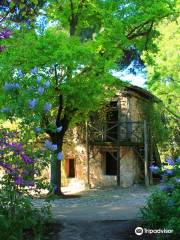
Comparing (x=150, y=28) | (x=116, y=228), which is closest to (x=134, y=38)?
(x=150, y=28)

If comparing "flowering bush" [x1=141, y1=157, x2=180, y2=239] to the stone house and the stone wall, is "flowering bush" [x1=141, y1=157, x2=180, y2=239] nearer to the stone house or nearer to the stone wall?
the stone house

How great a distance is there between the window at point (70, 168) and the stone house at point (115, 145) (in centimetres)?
19

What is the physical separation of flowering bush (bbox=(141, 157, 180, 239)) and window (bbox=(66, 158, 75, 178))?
56.4 feet

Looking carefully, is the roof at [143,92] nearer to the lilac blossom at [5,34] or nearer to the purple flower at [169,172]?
the purple flower at [169,172]

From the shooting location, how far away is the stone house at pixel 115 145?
81.8ft

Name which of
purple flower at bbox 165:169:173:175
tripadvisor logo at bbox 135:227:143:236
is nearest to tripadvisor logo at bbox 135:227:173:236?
tripadvisor logo at bbox 135:227:143:236

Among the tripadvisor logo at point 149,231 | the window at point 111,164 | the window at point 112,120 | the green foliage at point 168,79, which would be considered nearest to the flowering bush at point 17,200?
the tripadvisor logo at point 149,231

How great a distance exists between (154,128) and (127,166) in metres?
2.64

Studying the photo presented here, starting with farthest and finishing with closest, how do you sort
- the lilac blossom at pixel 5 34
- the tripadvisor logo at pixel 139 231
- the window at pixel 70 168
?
1. the window at pixel 70 168
2. the tripadvisor logo at pixel 139 231
3. the lilac blossom at pixel 5 34

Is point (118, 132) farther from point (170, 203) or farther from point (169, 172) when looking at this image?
point (170, 203)

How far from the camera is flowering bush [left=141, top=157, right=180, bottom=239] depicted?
830 cm

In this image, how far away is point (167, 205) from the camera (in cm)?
875

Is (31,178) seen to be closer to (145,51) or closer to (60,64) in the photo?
(60,64)

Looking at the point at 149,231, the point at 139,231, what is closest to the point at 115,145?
the point at 139,231
